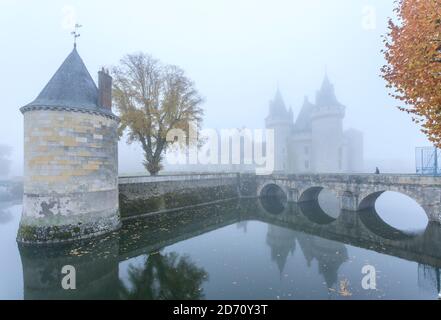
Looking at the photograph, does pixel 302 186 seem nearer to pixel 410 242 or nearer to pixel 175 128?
pixel 410 242

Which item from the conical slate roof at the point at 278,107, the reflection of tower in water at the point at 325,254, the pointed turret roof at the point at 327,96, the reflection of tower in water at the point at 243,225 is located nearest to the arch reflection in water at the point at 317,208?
the reflection of tower in water at the point at 325,254

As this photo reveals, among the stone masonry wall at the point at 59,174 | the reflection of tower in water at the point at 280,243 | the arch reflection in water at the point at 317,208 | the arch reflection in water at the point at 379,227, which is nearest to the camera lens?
the reflection of tower in water at the point at 280,243

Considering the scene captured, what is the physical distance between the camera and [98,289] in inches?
276

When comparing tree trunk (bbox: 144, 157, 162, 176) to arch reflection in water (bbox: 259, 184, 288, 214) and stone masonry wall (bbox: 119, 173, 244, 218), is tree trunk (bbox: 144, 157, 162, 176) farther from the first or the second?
arch reflection in water (bbox: 259, 184, 288, 214)

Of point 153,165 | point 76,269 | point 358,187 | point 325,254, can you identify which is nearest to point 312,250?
point 325,254

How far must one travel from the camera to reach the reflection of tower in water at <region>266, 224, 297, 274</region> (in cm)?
924

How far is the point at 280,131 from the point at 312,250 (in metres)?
40.7

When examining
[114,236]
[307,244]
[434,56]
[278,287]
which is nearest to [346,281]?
[278,287]

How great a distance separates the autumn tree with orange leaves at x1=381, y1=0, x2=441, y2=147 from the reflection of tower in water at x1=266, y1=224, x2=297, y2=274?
20.8 ft

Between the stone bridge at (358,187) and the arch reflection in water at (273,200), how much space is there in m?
0.11

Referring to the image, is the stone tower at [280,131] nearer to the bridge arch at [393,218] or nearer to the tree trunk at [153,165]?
the bridge arch at [393,218]

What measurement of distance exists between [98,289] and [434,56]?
11.6 m

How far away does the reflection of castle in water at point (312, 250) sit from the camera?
27.3 ft

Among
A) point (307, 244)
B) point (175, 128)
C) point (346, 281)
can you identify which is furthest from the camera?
point (175, 128)
